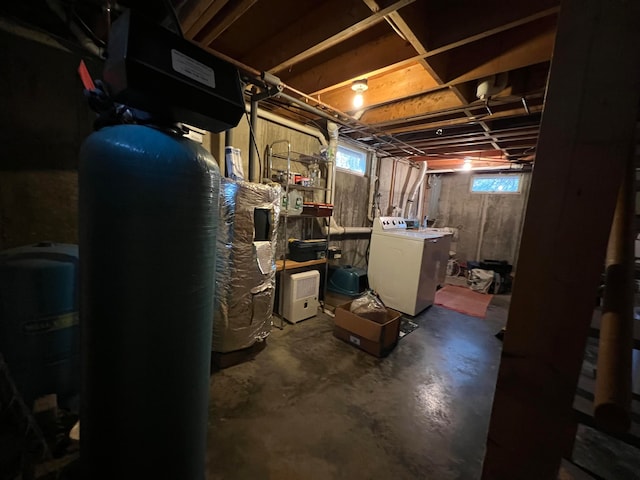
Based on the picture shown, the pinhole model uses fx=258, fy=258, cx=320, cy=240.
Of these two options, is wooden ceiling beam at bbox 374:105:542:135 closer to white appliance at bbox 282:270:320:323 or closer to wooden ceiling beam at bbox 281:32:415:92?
wooden ceiling beam at bbox 281:32:415:92

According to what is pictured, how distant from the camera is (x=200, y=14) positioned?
139 cm

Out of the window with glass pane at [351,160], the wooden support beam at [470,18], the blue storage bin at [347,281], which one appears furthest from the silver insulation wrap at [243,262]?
the window with glass pane at [351,160]

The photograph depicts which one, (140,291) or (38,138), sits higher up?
(38,138)

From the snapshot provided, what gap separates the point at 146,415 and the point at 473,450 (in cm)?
168

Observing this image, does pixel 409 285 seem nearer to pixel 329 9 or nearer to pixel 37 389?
pixel 329 9

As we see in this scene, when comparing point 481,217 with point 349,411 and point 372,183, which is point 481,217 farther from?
point 349,411

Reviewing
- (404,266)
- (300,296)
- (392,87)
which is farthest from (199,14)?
(404,266)

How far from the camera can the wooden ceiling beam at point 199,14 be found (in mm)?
1318

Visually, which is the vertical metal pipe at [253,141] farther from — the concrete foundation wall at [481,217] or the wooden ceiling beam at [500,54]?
the concrete foundation wall at [481,217]

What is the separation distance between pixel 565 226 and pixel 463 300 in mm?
3911

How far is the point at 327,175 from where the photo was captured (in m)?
3.24

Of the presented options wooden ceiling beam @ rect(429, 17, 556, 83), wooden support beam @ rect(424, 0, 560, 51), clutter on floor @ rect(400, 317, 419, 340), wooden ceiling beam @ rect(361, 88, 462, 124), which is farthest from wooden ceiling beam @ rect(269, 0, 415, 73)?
clutter on floor @ rect(400, 317, 419, 340)

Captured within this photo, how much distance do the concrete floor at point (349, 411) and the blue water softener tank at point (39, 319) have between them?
85cm

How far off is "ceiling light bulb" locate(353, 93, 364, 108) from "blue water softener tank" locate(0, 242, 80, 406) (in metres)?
2.38
